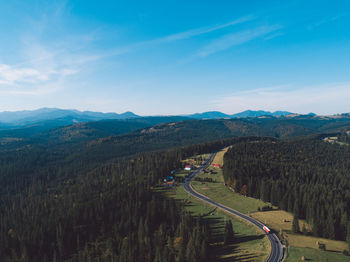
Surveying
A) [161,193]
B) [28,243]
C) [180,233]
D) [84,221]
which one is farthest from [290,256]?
[28,243]

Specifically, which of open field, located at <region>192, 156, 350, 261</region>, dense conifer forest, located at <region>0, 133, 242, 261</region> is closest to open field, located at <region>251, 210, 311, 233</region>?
open field, located at <region>192, 156, 350, 261</region>

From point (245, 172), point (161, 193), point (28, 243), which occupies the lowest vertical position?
point (28, 243)

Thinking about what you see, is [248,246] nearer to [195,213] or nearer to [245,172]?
[195,213]

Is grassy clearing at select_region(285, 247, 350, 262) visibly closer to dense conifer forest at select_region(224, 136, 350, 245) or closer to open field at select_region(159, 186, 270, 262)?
open field at select_region(159, 186, 270, 262)

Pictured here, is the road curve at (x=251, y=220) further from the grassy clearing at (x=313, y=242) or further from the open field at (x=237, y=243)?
the grassy clearing at (x=313, y=242)

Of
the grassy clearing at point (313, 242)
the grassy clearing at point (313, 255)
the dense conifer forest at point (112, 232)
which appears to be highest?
the grassy clearing at point (313, 255)

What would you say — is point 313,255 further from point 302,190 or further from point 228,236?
point 302,190

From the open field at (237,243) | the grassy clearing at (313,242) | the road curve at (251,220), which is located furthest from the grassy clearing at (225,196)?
the grassy clearing at (313,242)
